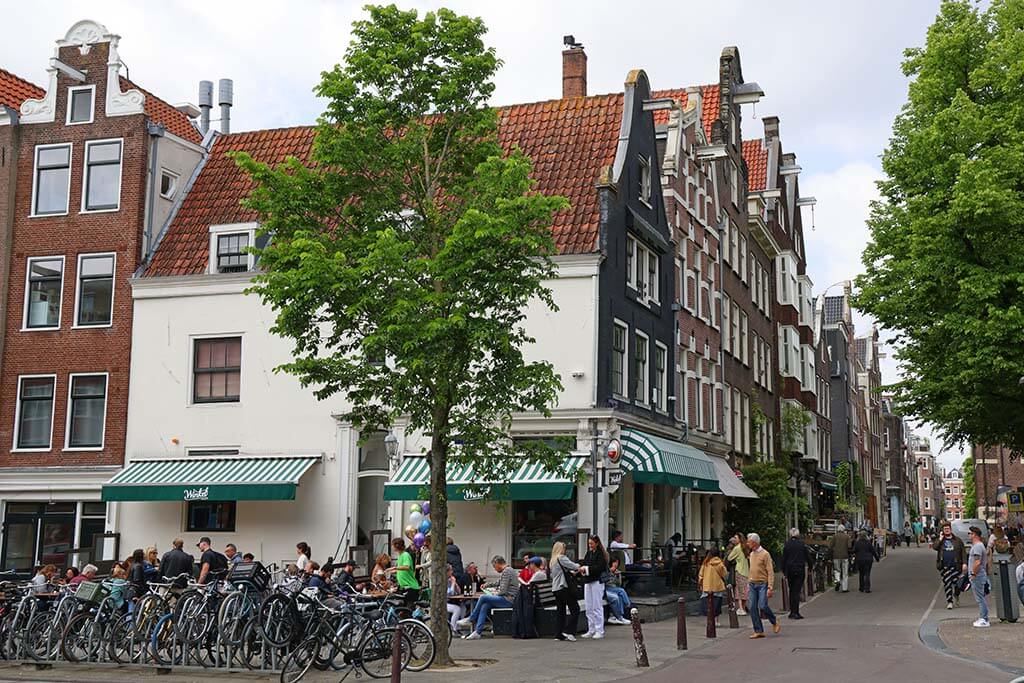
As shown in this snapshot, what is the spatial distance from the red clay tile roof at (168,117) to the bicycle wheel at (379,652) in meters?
21.2

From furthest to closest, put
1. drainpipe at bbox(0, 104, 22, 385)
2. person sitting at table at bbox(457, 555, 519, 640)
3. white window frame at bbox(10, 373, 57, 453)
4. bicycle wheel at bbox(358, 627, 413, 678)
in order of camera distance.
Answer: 1. drainpipe at bbox(0, 104, 22, 385)
2. white window frame at bbox(10, 373, 57, 453)
3. person sitting at table at bbox(457, 555, 519, 640)
4. bicycle wheel at bbox(358, 627, 413, 678)

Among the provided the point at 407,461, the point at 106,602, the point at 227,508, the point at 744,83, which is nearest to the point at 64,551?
the point at 227,508

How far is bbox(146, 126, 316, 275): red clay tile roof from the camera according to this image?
30438mm

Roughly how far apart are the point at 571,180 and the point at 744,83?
53.8ft

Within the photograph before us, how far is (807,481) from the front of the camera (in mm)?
56469

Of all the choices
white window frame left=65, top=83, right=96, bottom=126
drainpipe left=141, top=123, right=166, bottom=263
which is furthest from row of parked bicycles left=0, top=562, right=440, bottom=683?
white window frame left=65, top=83, right=96, bottom=126

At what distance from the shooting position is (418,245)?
18.2 m

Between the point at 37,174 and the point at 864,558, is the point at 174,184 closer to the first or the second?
the point at 37,174

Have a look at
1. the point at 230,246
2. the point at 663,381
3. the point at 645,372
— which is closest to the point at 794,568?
the point at 645,372

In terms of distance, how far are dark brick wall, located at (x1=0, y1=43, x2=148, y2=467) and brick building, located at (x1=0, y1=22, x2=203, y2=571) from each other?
1.1 inches

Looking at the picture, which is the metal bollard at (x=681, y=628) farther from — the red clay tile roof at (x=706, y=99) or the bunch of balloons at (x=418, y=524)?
the red clay tile roof at (x=706, y=99)

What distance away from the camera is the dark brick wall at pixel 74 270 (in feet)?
99.1

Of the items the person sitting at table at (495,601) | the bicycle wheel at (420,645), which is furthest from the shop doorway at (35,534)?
the bicycle wheel at (420,645)

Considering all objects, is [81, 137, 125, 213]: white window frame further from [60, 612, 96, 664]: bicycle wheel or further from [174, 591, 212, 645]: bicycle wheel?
[174, 591, 212, 645]: bicycle wheel
